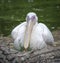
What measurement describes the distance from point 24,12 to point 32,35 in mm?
6501

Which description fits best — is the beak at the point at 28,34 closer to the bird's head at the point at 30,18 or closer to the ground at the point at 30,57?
the bird's head at the point at 30,18

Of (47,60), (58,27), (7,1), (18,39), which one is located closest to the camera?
(47,60)

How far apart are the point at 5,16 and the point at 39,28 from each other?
563 centimetres

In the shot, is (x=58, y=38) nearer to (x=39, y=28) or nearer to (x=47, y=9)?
(x=39, y=28)

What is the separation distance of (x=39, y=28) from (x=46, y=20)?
188 inches

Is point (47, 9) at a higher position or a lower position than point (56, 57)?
lower

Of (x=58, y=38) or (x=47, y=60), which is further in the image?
(x=58, y=38)

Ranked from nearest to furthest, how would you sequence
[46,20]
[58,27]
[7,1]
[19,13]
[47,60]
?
[47,60]
[58,27]
[46,20]
[19,13]
[7,1]

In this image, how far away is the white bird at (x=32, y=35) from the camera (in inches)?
272

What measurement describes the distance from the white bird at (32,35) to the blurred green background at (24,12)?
282cm

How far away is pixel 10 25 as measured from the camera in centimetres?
1116

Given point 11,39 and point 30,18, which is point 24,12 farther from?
point 30,18

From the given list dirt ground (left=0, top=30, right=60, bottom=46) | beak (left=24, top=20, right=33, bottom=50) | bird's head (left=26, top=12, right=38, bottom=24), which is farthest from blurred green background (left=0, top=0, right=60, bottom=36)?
beak (left=24, top=20, right=33, bottom=50)

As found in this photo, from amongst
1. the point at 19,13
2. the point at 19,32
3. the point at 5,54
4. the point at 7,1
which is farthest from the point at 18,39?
the point at 7,1
